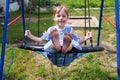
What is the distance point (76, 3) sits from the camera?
9930mm

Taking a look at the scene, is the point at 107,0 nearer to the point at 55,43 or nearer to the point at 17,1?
the point at 17,1

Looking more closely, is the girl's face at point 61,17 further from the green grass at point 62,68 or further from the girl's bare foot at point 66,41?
the green grass at point 62,68

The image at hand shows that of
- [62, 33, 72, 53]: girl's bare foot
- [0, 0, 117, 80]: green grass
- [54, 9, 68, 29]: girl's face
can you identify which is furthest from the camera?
[0, 0, 117, 80]: green grass

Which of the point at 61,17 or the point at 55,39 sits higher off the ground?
the point at 61,17

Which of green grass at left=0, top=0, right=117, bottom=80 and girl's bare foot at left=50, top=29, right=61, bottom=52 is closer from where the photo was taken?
girl's bare foot at left=50, top=29, right=61, bottom=52

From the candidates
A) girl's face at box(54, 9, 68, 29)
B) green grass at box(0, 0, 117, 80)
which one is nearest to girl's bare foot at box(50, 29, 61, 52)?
girl's face at box(54, 9, 68, 29)

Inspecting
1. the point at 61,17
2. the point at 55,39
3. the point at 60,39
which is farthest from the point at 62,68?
the point at 55,39

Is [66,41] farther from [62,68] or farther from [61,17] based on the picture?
[62,68]

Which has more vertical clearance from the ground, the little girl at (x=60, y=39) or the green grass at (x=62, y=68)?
the little girl at (x=60, y=39)

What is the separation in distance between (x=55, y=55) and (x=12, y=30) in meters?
3.53

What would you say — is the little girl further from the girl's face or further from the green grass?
the green grass

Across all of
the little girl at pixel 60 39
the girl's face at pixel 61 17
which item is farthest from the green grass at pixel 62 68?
the girl's face at pixel 61 17

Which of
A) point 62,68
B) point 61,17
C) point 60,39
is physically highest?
point 61,17

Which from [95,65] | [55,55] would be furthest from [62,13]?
[95,65]
